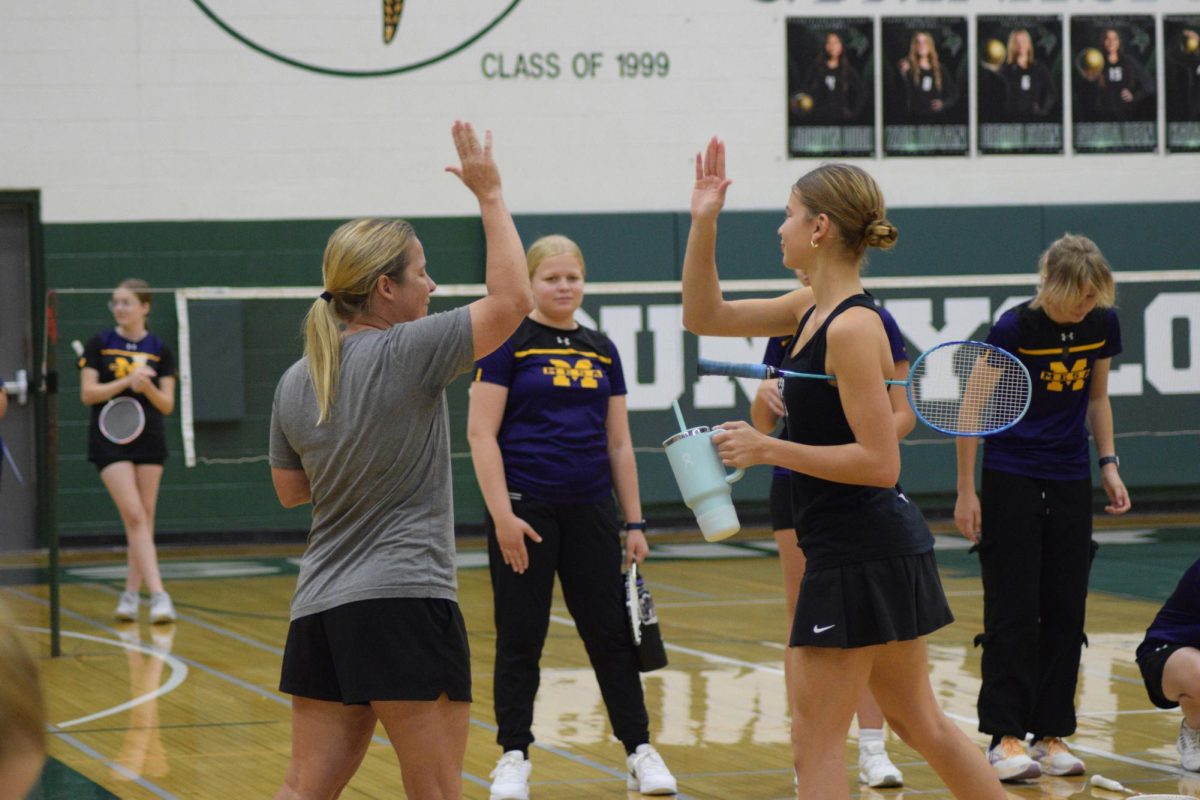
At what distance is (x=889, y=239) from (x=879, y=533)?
2.47ft

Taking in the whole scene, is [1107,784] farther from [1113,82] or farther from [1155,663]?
[1113,82]

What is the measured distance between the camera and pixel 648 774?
6.00 metres

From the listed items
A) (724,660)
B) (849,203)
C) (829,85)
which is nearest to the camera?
(849,203)

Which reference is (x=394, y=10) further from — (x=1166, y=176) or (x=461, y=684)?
(x=461, y=684)

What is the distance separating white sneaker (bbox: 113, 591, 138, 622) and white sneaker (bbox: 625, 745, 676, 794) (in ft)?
17.0

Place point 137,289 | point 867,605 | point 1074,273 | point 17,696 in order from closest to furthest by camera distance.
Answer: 1. point 17,696
2. point 867,605
3. point 1074,273
4. point 137,289

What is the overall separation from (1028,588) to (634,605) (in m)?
1.48

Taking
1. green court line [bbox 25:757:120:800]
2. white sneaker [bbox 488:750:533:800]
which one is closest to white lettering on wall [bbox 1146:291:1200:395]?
white sneaker [bbox 488:750:533:800]

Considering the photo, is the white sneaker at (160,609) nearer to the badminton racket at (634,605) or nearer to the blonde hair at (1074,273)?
the badminton racket at (634,605)

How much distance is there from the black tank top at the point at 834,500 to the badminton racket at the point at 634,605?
1955 millimetres

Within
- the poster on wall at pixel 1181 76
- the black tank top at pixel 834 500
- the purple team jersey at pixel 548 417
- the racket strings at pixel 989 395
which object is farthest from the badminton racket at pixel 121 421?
the poster on wall at pixel 1181 76

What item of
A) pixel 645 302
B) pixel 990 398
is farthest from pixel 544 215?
pixel 990 398

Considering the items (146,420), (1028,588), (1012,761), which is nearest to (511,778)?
(1012,761)

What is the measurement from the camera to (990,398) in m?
5.12
